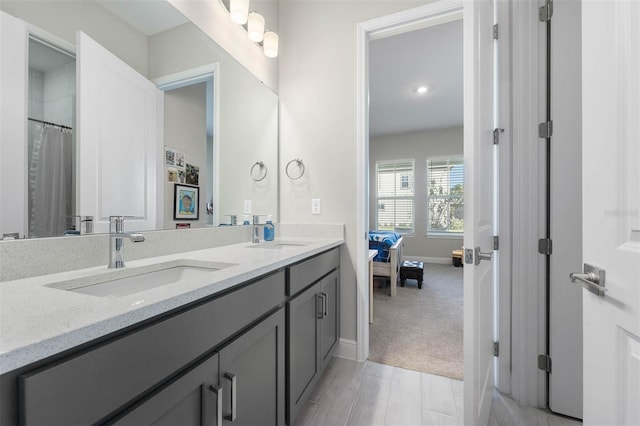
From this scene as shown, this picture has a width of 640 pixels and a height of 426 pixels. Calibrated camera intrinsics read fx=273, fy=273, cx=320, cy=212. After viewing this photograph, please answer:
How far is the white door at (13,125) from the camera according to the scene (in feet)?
2.58

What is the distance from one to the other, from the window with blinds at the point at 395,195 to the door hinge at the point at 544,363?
459 centimetres

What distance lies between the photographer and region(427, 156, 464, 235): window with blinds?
563cm

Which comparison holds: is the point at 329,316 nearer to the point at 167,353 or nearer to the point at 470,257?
the point at 470,257

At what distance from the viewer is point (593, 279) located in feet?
2.34

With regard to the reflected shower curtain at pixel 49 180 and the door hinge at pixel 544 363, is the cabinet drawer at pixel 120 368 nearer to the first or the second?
the reflected shower curtain at pixel 49 180

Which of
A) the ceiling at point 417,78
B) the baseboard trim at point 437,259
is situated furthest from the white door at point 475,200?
the baseboard trim at point 437,259

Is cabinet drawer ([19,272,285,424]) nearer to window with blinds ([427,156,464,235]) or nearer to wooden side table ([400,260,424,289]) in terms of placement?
wooden side table ([400,260,424,289])

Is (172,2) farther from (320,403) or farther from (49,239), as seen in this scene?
(320,403)

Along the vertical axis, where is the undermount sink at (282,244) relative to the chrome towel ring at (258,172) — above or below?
below

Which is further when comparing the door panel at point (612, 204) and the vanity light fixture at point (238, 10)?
the vanity light fixture at point (238, 10)

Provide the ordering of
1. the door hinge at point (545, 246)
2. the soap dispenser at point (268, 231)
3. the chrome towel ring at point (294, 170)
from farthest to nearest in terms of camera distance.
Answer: the chrome towel ring at point (294, 170) → the soap dispenser at point (268, 231) → the door hinge at point (545, 246)

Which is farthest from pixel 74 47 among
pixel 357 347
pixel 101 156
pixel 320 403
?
pixel 357 347

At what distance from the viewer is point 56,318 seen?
494mm

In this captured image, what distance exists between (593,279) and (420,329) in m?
2.03
